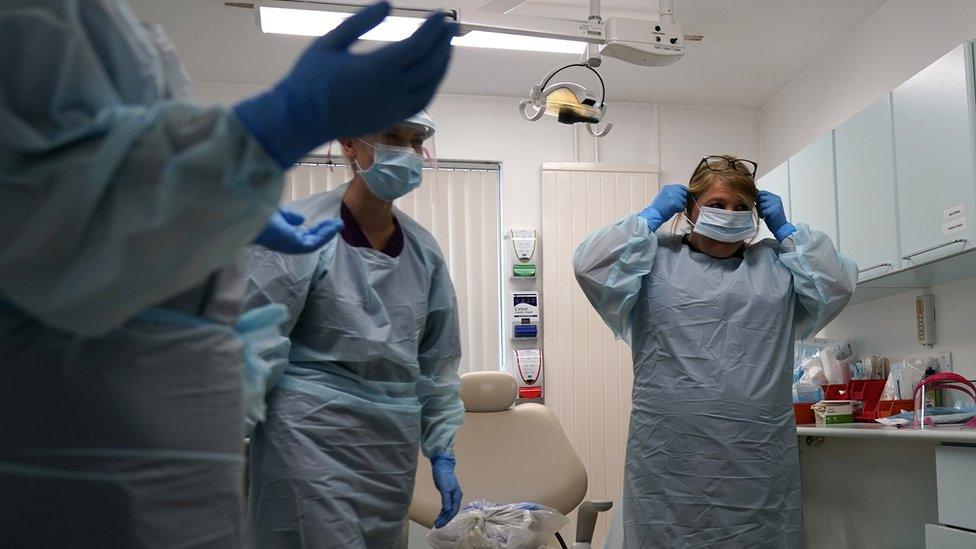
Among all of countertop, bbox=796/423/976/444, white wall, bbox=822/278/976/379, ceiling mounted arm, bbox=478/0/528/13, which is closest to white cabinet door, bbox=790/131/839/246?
white wall, bbox=822/278/976/379

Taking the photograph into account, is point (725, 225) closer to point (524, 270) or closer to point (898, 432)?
point (898, 432)

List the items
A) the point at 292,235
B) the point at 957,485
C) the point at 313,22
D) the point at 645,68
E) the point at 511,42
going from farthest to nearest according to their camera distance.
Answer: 1. the point at 645,68
2. the point at 511,42
3. the point at 313,22
4. the point at 957,485
5. the point at 292,235

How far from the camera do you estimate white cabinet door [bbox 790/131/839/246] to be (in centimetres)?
368

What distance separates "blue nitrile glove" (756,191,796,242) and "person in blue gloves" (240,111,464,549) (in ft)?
3.61

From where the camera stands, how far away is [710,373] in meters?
2.23

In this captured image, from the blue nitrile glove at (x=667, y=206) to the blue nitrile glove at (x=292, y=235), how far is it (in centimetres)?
135

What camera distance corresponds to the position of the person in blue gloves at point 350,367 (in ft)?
5.27

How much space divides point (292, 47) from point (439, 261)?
9.33ft

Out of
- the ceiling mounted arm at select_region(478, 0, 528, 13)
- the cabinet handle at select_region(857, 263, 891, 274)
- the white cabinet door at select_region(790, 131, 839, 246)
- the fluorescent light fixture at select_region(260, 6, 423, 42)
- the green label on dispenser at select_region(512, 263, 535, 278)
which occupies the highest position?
the fluorescent light fixture at select_region(260, 6, 423, 42)

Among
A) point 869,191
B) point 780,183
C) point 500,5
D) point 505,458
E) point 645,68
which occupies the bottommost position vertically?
point 505,458

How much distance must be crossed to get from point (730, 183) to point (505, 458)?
132 cm

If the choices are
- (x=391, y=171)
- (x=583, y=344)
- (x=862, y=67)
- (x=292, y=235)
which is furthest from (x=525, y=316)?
(x=292, y=235)

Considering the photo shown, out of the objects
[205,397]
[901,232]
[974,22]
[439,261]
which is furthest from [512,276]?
[205,397]

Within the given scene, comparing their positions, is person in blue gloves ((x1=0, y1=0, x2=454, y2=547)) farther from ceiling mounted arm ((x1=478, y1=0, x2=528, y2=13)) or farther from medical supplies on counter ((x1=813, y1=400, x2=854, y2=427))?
medical supplies on counter ((x1=813, y1=400, x2=854, y2=427))
